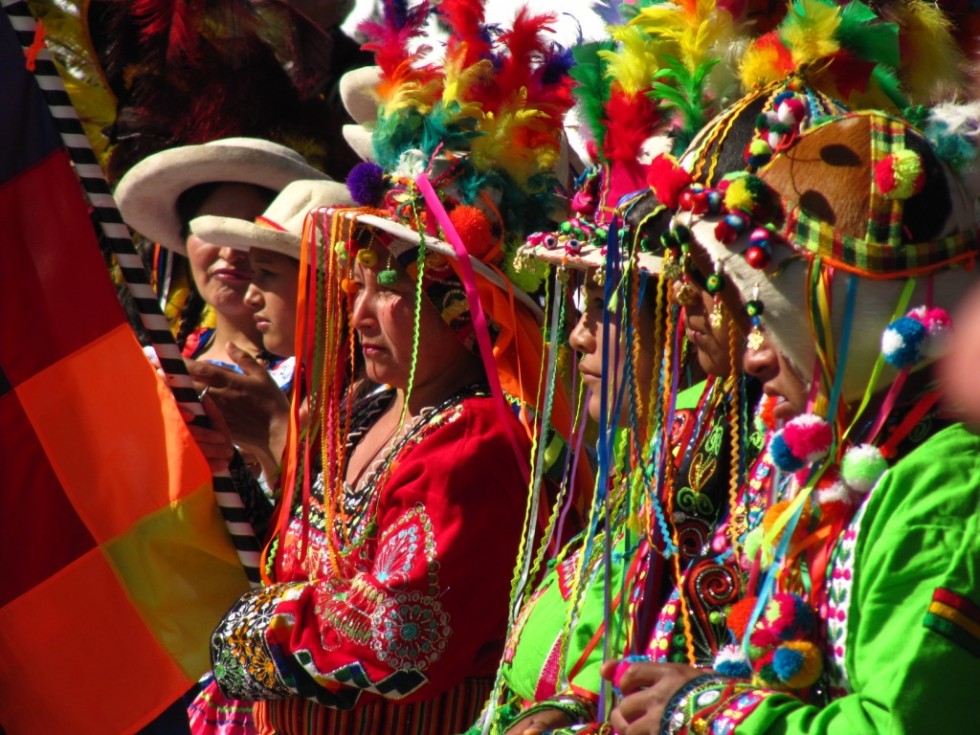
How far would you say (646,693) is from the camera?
7.34 feet

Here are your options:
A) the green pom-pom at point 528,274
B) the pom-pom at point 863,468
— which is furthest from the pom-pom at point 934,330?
the green pom-pom at point 528,274

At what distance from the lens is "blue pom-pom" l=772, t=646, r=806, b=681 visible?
2.10 m

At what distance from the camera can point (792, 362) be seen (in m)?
2.29

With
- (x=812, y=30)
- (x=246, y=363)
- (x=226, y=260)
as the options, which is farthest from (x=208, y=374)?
(x=812, y=30)

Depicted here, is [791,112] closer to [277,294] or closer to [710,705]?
[710,705]

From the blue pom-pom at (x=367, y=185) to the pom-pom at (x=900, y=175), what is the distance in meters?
1.81

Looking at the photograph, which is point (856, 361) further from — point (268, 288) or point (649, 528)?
point (268, 288)

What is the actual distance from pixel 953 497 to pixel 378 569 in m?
1.65

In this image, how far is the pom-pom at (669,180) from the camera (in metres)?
2.48

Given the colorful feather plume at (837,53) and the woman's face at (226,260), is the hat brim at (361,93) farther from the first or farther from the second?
the colorful feather plume at (837,53)

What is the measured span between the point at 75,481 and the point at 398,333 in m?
0.95

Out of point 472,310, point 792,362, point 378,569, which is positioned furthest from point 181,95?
point 792,362

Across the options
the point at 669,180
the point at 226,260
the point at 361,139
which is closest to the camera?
the point at 669,180

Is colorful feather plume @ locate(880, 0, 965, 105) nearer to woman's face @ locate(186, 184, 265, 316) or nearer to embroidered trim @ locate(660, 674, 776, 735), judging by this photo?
embroidered trim @ locate(660, 674, 776, 735)
